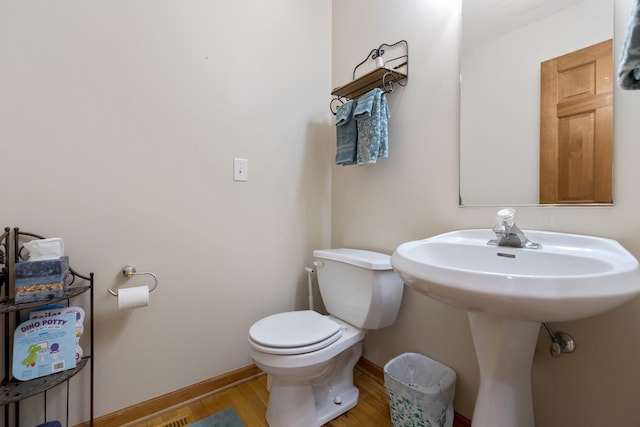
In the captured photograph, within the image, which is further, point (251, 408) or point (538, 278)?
point (251, 408)

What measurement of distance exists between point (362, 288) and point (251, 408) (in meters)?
0.75

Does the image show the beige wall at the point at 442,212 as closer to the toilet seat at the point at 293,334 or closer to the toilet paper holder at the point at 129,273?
the toilet seat at the point at 293,334

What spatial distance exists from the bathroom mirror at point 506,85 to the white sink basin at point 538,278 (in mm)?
227

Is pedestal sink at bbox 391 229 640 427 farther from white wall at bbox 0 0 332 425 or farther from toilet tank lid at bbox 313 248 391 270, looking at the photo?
white wall at bbox 0 0 332 425

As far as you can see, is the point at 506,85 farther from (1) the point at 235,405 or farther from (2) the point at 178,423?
(2) the point at 178,423

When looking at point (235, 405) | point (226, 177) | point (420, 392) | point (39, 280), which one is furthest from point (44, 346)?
point (420, 392)

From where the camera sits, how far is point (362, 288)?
4.05ft

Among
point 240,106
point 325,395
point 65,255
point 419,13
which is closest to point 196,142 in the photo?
point 240,106

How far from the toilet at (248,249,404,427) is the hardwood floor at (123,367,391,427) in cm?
5

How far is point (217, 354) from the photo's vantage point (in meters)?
1.38

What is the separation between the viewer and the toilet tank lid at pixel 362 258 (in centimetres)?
119

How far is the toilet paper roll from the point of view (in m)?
1.06

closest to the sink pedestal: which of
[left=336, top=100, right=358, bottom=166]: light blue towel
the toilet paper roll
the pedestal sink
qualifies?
the pedestal sink

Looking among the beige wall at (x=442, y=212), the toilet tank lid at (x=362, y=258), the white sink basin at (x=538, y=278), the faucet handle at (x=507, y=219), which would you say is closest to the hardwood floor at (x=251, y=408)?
the beige wall at (x=442, y=212)
